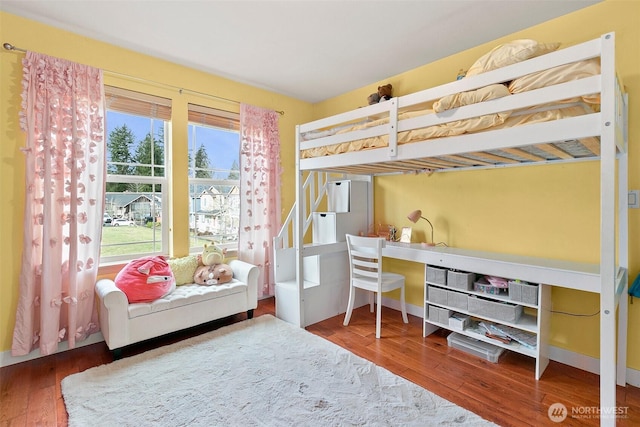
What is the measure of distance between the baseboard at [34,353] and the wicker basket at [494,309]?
3.22m

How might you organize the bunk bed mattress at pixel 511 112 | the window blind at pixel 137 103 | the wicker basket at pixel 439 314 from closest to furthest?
1. the bunk bed mattress at pixel 511 112
2. the wicker basket at pixel 439 314
3. the window blind at pixel 137 103

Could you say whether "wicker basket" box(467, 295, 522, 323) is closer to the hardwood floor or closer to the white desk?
the white desk

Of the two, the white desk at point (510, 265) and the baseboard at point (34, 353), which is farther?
the baseboard at point (34, 353)

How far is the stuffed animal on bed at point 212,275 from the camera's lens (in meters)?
2.99

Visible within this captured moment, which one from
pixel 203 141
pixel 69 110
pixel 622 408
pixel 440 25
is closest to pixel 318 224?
pixel 203 141

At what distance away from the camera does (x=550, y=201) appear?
2.39m

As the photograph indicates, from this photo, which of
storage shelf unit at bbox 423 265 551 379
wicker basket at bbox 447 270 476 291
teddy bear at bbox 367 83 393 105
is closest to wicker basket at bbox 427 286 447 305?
storage shelf unit at bbox 423 265 551 379

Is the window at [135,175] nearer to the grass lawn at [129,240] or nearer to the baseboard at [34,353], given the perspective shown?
the grass lawn at [129,240]

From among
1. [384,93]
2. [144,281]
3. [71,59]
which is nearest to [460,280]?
[384,93]

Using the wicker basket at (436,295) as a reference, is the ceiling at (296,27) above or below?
above

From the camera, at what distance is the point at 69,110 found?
2416mm

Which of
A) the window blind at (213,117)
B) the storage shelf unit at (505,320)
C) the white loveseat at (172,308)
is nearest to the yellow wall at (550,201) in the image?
the storage shelf unit at (505,320)

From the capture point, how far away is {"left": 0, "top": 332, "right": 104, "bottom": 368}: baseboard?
2.27m

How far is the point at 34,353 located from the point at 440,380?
10.2 feet
